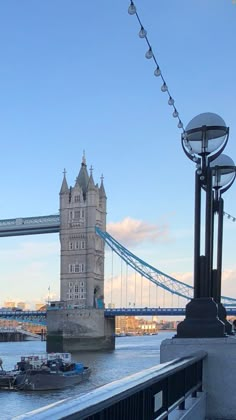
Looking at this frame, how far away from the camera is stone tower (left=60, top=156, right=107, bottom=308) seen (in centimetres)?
8606

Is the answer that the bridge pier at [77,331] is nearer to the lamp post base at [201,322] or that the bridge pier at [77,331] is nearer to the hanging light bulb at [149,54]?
the lamp post base at [201,322]

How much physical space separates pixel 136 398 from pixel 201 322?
359 centimetres

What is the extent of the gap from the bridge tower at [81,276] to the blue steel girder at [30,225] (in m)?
2.75

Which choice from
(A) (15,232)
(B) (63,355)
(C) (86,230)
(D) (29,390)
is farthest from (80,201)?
(D) (29,390)

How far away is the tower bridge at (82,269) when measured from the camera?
77188 mm

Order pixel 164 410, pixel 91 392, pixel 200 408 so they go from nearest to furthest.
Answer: pixel 91 392 → pixel 164 410 → pixel 200 408

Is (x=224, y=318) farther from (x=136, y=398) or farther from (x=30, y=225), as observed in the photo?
(x=30, y=225)

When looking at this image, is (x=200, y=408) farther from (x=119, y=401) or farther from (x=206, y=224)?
(x=119, y=401)

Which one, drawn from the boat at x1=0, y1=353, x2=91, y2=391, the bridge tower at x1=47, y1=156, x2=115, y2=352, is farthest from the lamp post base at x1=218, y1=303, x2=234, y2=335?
the bridge tower at x1=47, y1=156, x2=115, y2=352

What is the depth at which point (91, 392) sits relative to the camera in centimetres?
250

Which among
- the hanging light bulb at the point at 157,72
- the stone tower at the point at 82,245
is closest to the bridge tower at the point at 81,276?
the stone tower at the point at 82,245

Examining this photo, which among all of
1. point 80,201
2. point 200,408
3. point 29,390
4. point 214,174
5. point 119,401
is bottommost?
point 29,390

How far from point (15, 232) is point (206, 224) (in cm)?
9458

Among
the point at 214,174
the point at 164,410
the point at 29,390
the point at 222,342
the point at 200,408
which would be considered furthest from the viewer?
the point at 29,390
